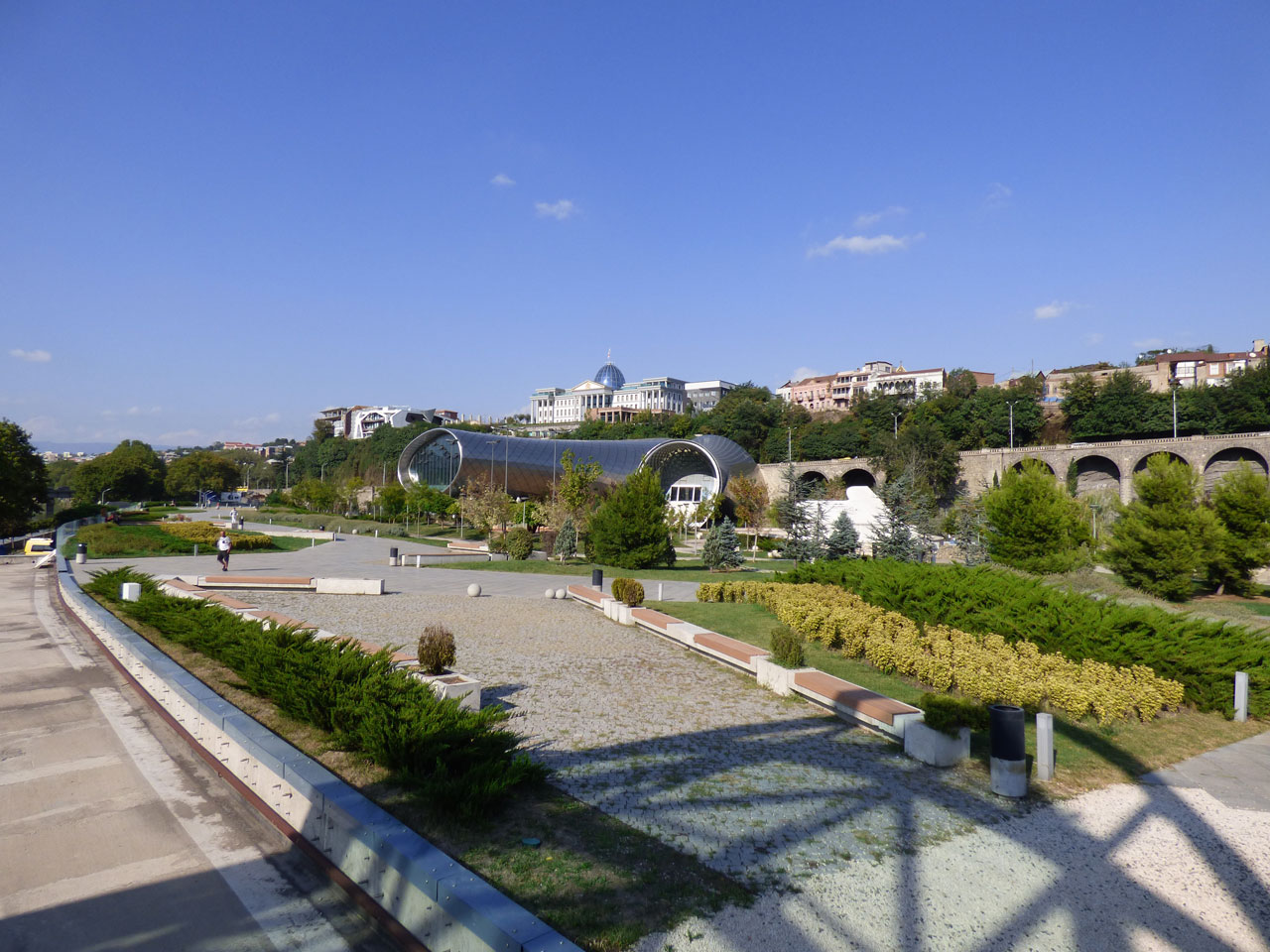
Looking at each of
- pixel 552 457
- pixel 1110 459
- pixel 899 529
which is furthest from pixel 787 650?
pixel 1110 459

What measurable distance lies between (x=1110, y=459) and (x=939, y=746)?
2228 inches

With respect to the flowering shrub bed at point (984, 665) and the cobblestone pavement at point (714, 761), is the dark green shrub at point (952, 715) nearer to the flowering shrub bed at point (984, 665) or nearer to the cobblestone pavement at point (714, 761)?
the cobblestone pavement at point (714, 761)

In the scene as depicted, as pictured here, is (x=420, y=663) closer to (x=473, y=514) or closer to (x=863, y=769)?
(x=863, y=769)

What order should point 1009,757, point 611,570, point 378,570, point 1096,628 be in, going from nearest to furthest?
point 1009,757, point 1096,628, point 378,570, point 611,570

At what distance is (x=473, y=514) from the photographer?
1412 inches

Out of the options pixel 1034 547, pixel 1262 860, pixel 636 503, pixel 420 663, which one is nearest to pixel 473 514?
pixel 636 503

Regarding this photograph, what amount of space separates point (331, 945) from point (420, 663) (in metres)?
4.46

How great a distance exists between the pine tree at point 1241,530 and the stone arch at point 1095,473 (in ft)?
113

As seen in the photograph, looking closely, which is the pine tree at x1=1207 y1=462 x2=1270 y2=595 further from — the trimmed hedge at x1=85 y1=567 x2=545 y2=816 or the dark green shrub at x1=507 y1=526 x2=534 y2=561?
the trimmed hedge at x1=85 y1=567 x2=545 y2=816

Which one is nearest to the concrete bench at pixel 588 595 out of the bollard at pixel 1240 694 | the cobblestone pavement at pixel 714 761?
the cobblestone pavement at pixel 714 761

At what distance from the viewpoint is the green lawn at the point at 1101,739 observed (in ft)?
21.4

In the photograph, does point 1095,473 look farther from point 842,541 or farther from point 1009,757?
point 1009,757

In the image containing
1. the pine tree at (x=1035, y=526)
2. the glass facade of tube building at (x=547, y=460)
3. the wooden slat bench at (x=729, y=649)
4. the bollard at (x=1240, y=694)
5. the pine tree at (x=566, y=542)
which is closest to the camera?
the bollard at (x=1240, y=694)

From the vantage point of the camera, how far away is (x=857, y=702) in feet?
24.7
